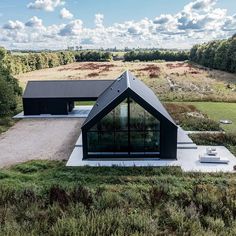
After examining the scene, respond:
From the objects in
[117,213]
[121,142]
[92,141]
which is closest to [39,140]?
[92,141]

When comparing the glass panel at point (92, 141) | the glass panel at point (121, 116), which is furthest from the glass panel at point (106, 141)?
the glass panel at point (121, 116)

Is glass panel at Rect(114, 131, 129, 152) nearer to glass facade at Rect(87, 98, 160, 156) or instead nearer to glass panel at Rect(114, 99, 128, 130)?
A: glass facade at Rect(87, 98, 160, 156)

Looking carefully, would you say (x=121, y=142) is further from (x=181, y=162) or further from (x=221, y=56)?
(x=221, y=56)

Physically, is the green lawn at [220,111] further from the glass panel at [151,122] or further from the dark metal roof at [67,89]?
the dark metal roof at [67,89]

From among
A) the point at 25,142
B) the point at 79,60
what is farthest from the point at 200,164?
the point at 79,60

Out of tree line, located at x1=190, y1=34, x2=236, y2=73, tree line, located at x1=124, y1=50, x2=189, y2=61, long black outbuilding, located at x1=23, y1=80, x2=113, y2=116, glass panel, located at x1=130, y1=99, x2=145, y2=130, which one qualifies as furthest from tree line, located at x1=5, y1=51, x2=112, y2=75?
glass panel, located at x1=130, y1=99, x2=145, y2=130
